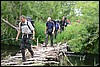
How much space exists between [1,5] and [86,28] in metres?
7.74

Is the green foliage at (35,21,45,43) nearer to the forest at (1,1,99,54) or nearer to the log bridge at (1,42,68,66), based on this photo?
the forest at (1,1,99,54)

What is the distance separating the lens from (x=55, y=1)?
34750 mm

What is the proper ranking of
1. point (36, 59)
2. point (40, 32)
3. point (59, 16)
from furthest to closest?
point (59, 16), point (40, 32), point (36, 59)

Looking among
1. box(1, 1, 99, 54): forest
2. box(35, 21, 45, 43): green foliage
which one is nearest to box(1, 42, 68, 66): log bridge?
box(1, 1, 99, 54): forest

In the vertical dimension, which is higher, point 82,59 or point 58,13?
point 58,13

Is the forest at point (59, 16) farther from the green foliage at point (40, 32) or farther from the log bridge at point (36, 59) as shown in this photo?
the log bridge at point (36, 59)

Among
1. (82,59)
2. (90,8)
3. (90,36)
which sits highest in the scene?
(90,8)

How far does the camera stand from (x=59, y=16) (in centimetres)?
3459

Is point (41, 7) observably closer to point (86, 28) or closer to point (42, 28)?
point (42, 28)

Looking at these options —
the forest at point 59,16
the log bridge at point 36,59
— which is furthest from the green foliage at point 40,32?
the log bridge at point 36,59

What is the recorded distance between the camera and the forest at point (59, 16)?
742 inches

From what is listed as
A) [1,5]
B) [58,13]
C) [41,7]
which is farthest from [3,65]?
[58,13]

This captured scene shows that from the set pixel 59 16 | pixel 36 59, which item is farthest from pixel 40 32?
pixel 36 59

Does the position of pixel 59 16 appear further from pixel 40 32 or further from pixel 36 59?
pixel 36 59
